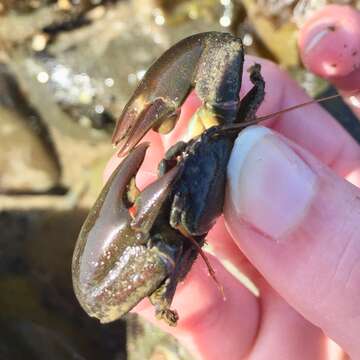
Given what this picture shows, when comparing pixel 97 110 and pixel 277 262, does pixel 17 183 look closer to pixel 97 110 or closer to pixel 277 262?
pixel 97 110

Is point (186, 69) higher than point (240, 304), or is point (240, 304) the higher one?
point (186, 69)

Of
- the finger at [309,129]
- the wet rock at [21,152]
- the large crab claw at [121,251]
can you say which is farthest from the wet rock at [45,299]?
the large crab claw at [121,251]

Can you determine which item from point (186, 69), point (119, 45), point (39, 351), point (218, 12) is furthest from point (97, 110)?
point (186, 69)

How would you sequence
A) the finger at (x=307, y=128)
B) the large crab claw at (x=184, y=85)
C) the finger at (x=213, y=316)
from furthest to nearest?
the finger at (x=307, y=128) → the finger at (x=213, y=316) → the large crab claw at (x=184, y=85)

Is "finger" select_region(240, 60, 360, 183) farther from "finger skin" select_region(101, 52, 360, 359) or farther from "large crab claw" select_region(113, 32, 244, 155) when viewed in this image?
"large crab claw" select_region(113, 32, 244, 155)

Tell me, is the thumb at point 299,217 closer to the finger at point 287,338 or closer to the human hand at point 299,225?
the human hand at point 299,225

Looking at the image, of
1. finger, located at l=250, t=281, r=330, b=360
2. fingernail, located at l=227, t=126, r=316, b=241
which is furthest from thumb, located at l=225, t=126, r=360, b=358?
finger, located at l=250, t=281, r=330, b=360
